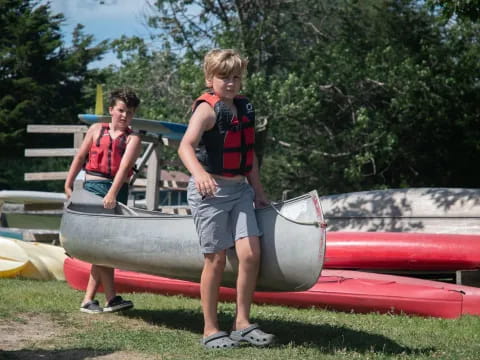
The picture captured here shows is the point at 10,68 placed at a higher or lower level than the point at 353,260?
higher

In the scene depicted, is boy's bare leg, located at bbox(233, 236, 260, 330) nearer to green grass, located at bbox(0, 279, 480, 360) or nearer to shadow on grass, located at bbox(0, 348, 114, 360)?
green grass, located at bbox(0, 279, 480, 360)

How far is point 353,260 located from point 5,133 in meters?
30.6

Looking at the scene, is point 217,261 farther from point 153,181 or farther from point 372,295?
point 153,181

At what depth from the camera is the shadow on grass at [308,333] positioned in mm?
4949

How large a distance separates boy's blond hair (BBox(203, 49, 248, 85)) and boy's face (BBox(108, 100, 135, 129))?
147 centimetres

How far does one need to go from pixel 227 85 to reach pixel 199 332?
1.72 meters

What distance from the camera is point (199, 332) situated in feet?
18.1

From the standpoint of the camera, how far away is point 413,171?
20984mm

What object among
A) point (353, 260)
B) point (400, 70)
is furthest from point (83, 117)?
point (400, 70)

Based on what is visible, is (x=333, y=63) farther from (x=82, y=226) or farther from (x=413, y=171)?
(x=82, y=226)

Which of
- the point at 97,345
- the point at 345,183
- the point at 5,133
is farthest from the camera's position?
the point at 5,133

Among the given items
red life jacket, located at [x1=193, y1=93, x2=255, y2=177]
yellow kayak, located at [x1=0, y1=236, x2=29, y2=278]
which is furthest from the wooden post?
red life jacket, located at [x1=193, y1=93, x2=255, y2=177]

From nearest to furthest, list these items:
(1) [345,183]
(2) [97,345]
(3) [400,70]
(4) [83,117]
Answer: (2) [97,345] → (4) [83,117] → (3) [400,70] → (1) [345,183]

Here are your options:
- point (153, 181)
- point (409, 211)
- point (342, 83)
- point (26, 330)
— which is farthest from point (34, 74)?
point (26, 330)
